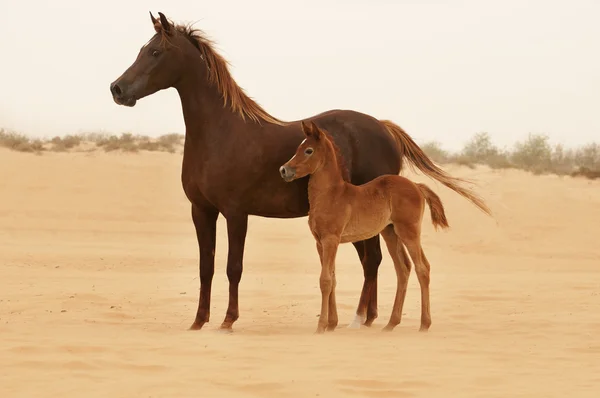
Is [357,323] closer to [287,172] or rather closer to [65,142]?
[287,172]

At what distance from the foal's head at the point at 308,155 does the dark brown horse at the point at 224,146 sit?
494 millimetres

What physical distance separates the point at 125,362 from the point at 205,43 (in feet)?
12.1

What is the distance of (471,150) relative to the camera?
34719 mm

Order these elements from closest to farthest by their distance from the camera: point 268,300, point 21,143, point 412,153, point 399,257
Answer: point 399,257 < point 412,153 < point 268,300 < point 21,143

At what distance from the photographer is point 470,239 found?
70.7 feet

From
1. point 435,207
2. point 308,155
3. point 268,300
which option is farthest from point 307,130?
point 268,300

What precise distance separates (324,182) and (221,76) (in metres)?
1.53

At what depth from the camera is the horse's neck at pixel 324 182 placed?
28.6ft

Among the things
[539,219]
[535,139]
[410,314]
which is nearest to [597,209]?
[539,219]

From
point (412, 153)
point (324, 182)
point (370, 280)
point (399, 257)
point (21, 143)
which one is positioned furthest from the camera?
point (21, 143)

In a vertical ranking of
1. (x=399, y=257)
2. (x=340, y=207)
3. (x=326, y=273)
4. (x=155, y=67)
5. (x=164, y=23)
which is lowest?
(x=326, y=273)

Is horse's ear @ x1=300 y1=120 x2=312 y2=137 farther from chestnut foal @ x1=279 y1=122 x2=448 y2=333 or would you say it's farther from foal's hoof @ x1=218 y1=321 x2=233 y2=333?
foal's hoof @ x1=218 y1=321 x2=233 y2=333

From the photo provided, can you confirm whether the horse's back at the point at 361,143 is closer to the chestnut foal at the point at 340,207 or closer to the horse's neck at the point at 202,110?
the chestnut foal at the point at 340,207

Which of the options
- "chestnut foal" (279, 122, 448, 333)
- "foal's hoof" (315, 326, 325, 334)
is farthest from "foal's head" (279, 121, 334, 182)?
"foal's hoof" (315, 326, 325, 334)
